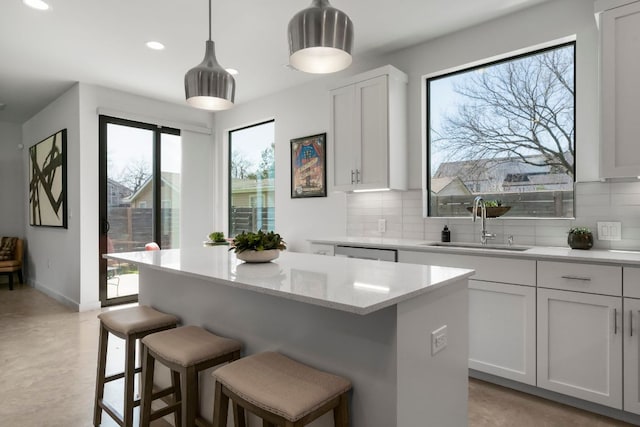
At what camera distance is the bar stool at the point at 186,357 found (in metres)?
1.59

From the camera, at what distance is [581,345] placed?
2.20 meters

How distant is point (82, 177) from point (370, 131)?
11.2 ft

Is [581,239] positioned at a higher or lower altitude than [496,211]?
lower

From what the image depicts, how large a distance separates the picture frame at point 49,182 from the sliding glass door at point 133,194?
0.56m

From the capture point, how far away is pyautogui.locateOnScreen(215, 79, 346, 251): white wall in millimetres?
4250

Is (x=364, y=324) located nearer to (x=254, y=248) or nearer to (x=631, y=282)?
(x=254, y=248)

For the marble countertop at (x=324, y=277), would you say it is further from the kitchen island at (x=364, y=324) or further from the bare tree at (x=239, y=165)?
the bare tree at (x=239, y=165)

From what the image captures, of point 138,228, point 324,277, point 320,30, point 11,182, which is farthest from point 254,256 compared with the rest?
point 11,182

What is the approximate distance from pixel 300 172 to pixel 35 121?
14.7ft

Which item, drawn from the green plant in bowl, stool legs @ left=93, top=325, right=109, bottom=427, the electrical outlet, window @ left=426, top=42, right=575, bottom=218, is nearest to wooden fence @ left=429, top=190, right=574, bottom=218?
window @ left=426, top=42, right=575, bottom=218

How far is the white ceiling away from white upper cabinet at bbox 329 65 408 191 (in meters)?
0.42

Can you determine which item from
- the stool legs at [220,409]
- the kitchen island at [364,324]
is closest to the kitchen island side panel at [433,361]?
the kitchen island at [364,324]

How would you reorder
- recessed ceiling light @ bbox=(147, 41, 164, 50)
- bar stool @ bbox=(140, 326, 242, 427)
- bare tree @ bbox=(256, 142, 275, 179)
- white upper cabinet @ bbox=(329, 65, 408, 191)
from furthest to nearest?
bare tree @ bbox=(256, 142, 275, 179), recessed ceiling light @ bbox=(147, 41, 164, 50), white upper cabinet @ bbox=(329, 65, 408, 191), bar stool @ bbox=(140, 326, 242, 427)

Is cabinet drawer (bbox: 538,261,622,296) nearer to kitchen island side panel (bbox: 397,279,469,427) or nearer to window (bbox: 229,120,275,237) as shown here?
kitchen island side panel (bbox: 397,279,469,427)
